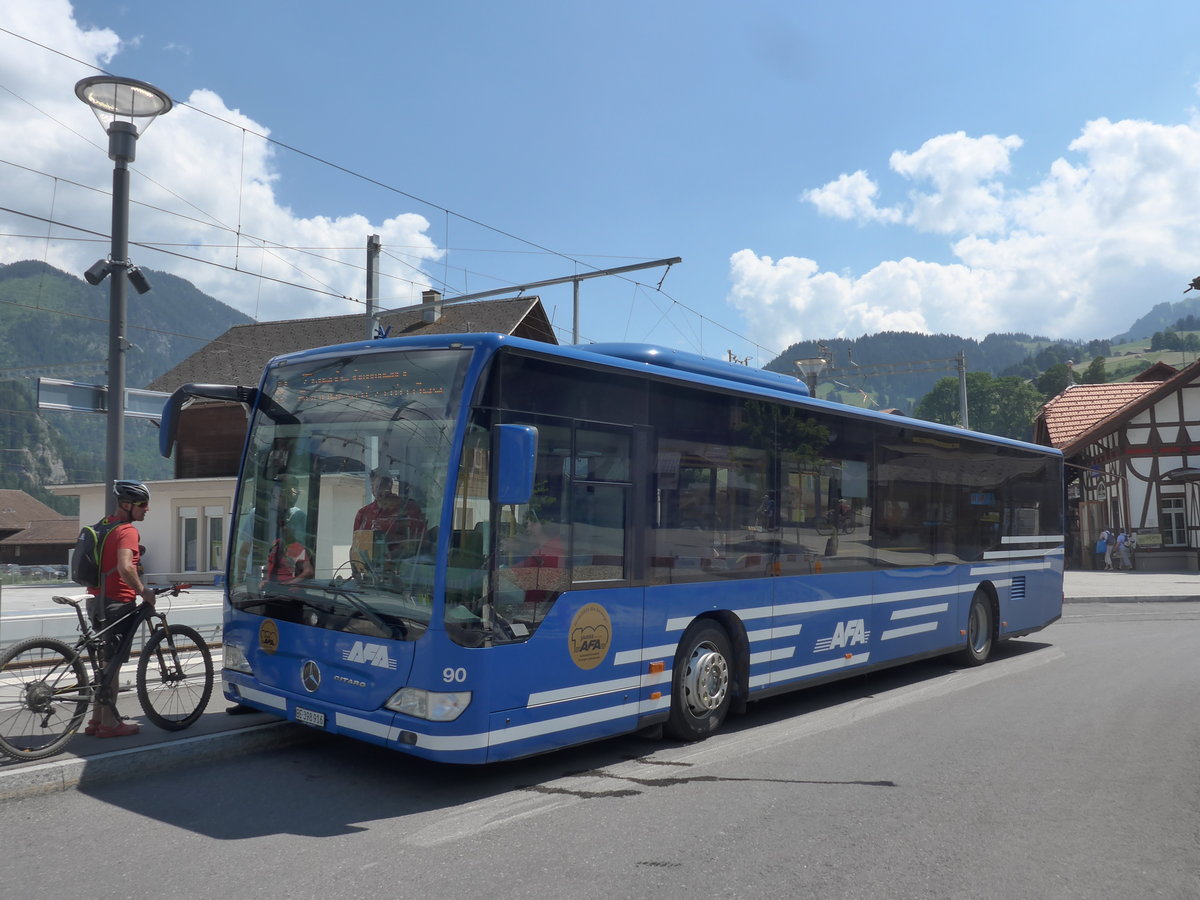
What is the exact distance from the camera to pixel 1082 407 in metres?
45.4

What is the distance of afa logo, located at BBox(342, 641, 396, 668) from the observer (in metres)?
6.19

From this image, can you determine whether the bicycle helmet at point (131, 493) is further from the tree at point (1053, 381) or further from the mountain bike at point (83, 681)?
the tree at point (1053, 381)

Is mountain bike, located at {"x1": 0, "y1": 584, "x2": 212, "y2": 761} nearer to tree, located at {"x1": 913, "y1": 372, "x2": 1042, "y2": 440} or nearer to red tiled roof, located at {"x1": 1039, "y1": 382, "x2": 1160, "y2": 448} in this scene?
red tiled roof, located at {"x1": 1039, "y1": 382, "x2": 1160, "y2": 448}

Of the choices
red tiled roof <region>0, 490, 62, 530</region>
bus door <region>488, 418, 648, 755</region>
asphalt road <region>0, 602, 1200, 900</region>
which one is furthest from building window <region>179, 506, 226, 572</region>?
red tiled roof <region>0, 490, 62, 530</region>

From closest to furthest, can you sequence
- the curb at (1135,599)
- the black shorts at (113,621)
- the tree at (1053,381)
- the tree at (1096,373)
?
the black shorts at (113,621) < the curb at (1135,599) < the tree at (1053,381) < the tree at (1096,373)

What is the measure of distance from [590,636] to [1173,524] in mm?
38024

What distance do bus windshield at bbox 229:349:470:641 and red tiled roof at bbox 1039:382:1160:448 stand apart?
4142 centimetres

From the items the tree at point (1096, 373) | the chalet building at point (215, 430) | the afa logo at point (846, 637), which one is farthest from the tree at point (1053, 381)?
the afa logo at point (846, 637)

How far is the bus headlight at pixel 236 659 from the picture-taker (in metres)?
7.18

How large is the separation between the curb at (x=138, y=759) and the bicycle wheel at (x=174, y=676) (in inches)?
17.4

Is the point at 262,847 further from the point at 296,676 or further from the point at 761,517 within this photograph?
the point at 761,517

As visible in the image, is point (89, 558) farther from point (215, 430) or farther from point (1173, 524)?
point (1173, 524)

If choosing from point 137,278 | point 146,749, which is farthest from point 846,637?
point 137,278


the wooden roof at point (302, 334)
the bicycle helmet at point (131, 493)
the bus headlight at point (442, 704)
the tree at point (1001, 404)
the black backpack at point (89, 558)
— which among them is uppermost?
the tree at point (1001, 404)
